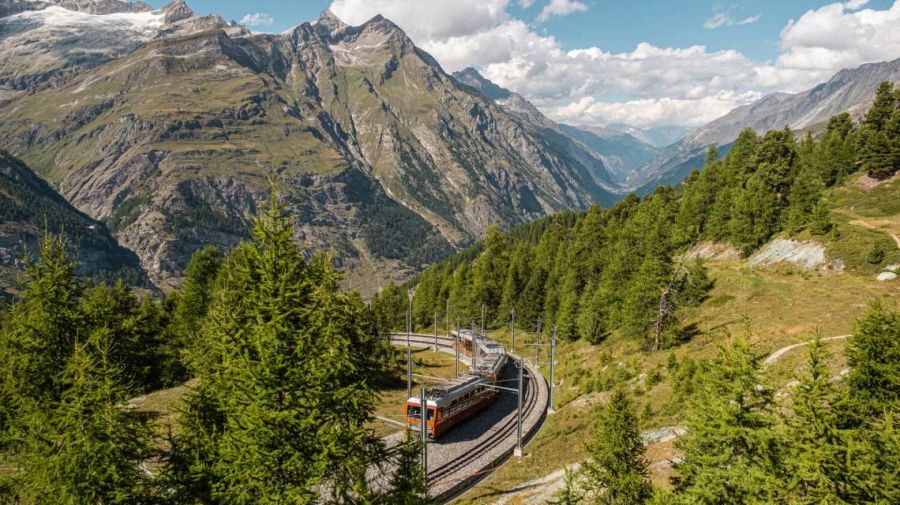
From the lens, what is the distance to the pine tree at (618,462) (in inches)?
727

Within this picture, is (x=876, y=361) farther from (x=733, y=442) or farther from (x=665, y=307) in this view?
(x=665, y=307)

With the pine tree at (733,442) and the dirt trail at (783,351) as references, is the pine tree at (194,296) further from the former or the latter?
the dirt trail at (783,351)

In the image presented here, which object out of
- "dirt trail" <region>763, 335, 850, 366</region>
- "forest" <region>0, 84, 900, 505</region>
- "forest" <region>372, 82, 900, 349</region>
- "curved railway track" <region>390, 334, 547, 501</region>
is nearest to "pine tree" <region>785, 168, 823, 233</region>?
"forest" <region>372, 82, 900, 349</region>

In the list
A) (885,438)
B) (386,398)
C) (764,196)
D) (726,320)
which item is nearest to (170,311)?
(386,398)

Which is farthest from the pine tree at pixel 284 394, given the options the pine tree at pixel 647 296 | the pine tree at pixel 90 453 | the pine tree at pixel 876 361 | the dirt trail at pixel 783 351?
the pine tree at pixel 647 296

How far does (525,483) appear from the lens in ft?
104

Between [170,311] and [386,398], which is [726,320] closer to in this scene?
[386,398]

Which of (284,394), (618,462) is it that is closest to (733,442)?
(618,462)

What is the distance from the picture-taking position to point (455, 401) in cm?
4338

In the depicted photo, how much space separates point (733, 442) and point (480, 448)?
2622cm

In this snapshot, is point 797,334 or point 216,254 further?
point 216,254

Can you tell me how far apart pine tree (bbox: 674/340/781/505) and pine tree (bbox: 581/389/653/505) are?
1670 millimetres

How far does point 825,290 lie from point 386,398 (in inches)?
1736

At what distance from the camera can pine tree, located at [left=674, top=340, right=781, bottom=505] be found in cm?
1542
